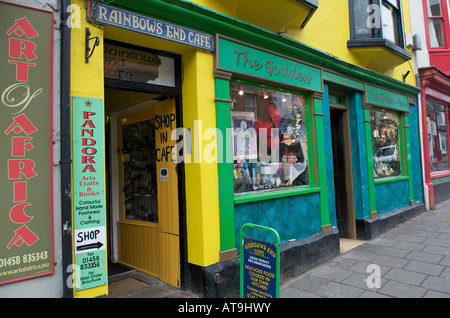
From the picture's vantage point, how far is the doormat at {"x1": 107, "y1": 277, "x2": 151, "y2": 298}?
430 centimetres

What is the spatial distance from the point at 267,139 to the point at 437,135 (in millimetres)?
9220

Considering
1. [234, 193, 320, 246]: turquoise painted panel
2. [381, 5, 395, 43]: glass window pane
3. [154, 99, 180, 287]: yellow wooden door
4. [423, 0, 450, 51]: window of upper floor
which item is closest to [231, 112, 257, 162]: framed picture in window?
[234, 193, 320, 246]: turquoise painted panel

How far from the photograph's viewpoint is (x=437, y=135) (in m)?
11.3

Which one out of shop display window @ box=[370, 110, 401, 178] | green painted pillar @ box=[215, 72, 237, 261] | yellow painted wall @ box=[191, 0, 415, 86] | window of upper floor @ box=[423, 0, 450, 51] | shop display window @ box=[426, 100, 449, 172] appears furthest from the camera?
window of upper floor @ box=[423, 0, 450, 51]

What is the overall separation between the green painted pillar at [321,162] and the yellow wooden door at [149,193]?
2.79 metres

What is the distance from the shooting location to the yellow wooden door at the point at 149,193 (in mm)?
4418

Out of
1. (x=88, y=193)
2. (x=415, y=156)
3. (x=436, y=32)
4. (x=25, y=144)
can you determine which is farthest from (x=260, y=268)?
(x=436, y=32)

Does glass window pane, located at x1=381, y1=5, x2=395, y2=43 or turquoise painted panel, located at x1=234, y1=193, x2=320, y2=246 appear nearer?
turquoise painted panel, located at x1=234, y1=193, x2=320, y2=246

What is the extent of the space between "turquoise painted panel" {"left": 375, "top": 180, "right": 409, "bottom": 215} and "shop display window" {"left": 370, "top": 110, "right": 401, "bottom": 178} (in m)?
0.30

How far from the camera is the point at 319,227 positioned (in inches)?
221

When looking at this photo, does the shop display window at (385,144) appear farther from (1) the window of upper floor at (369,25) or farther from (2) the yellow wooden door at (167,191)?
(2) the yellow wooden door at (167,191)

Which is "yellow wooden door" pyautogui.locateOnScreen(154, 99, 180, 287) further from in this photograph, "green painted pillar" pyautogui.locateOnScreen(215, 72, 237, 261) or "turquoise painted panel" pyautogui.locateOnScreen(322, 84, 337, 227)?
"turquoise painted panel" pyautogui.locateOnScreen(322, 84, 337, 227)

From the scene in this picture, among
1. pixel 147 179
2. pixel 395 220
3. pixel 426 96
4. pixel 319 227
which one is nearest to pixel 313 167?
pixel 319 227
